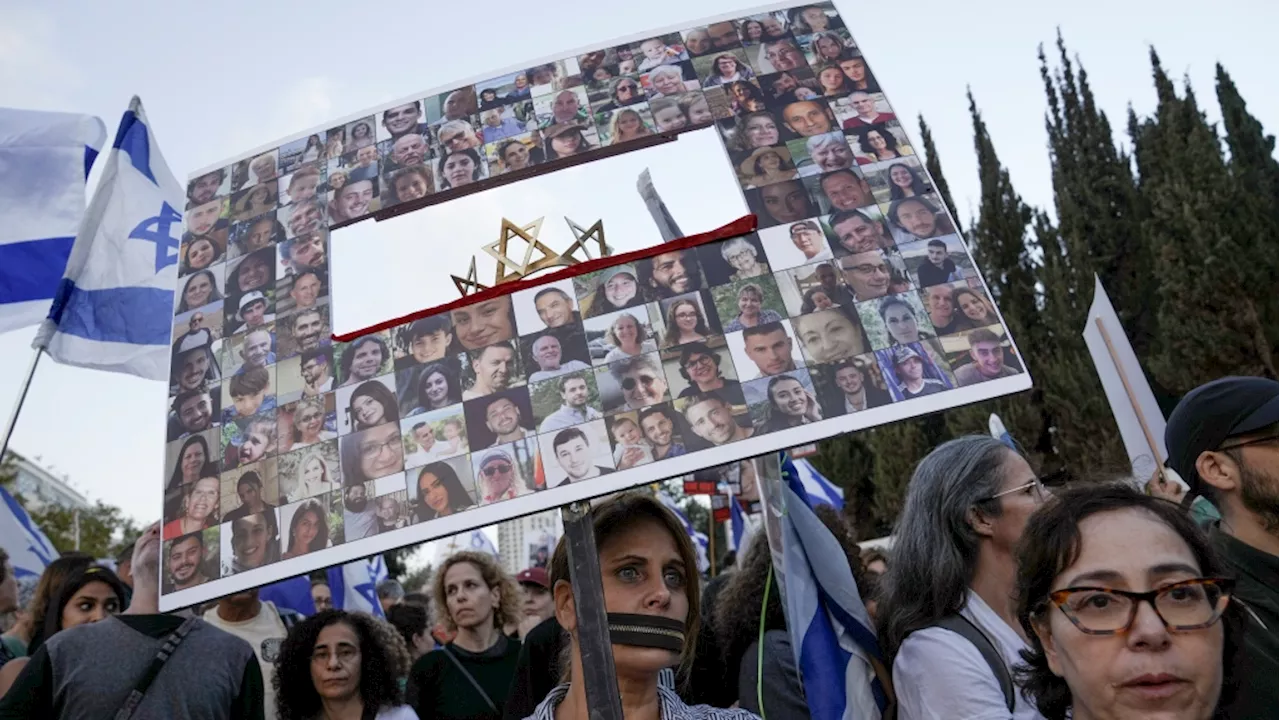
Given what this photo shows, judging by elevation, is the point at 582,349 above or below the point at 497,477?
above

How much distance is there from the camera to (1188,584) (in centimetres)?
177

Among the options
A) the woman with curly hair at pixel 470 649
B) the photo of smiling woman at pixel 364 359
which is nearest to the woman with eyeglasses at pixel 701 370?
the photo of smiling woman at pixel 364 359

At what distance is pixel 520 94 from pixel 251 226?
24.0 inches

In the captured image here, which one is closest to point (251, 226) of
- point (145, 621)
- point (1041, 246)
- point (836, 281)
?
point (836, 281)

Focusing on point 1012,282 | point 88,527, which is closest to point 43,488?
point 88,527

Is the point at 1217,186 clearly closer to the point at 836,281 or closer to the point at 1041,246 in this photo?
the point at 1041,246

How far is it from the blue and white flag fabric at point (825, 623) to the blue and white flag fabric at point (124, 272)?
12.6 ft

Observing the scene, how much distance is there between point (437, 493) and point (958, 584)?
1.50 metres

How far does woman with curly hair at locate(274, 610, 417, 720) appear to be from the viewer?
4.26 meters

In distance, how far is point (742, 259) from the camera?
1.86 meters

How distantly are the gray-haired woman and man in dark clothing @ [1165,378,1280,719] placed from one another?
1.33m

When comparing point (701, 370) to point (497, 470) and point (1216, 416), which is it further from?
point (1216, 416)

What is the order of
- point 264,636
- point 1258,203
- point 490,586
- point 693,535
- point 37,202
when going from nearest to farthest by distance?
Answer: 1. point 264,636
2. point 490,586
3. point 37,202
4. point 693,535
5. point 1258,203

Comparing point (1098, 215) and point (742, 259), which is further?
point (1098, 215)
